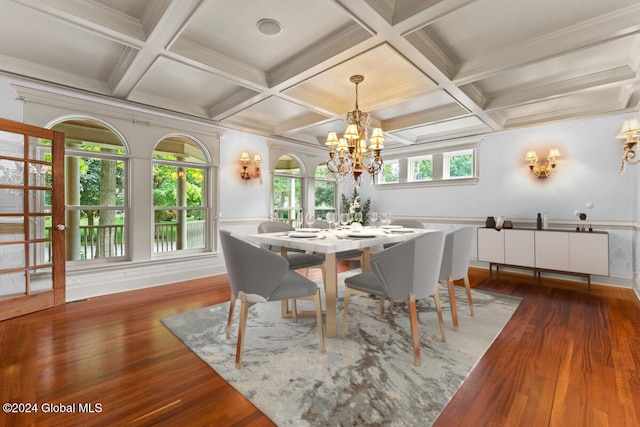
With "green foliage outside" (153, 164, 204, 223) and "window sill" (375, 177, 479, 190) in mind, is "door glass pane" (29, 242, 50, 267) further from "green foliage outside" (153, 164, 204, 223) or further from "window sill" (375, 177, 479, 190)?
"window sill" (375, 177, 479, 190)

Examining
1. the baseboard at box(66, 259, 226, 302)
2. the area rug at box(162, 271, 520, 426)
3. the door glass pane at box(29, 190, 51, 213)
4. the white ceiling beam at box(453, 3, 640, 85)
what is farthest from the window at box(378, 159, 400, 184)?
the door glass pane at box(29, 190, 51, 213)

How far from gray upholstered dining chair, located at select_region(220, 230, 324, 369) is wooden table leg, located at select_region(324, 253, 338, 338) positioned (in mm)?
252

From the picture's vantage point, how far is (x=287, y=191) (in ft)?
19.4

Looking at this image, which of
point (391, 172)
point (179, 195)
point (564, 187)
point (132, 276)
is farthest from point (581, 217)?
point (132, 276)

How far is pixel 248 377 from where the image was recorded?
1787 millimetres

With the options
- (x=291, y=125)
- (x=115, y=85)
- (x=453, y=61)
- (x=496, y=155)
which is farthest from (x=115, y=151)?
(x=496, y=155)

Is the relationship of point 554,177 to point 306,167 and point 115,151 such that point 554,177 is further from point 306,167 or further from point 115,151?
point 115,151

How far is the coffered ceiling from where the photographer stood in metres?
2.13

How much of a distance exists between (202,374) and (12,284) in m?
2.67

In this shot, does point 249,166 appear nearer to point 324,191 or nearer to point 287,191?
point 287,191

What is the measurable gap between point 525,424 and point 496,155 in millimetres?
4480

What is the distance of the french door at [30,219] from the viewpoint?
286cm

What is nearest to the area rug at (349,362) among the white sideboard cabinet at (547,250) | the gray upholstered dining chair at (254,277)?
the gray upholstered dining chair at (254,277)

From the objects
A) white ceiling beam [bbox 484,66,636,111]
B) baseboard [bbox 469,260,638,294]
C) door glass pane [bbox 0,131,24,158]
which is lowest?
baseboard [bbox 469,260,638,294]
